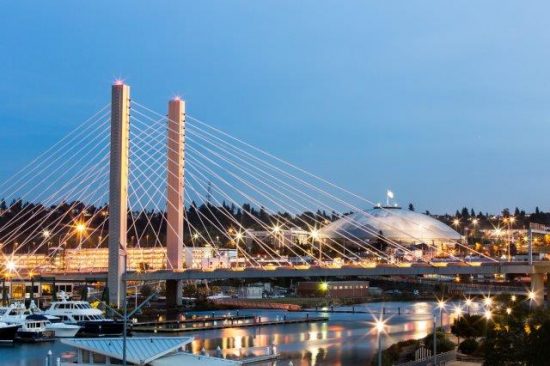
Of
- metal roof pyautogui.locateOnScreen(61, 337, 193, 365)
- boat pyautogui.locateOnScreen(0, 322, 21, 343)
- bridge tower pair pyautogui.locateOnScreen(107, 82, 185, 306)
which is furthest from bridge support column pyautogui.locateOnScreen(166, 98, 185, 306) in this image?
metal roof pyautogui.locateOnScreen(61, 337, 193, 365)

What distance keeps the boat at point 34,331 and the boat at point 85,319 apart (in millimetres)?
1494

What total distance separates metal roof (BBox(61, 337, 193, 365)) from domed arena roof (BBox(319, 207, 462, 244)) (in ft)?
285

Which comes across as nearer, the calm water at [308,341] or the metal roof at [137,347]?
the metal roof at [137,347]

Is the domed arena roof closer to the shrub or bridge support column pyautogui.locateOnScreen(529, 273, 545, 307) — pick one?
bridge support column pyautogui.locateOnScreen(529, 273, 545, 307)

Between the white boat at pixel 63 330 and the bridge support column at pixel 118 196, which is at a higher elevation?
the bridge support column at pixel 118 196

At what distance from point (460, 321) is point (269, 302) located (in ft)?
114

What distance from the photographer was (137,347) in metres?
25.8

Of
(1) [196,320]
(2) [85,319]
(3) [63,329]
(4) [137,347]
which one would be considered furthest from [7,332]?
(4) [137,347]

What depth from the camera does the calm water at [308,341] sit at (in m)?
34.7

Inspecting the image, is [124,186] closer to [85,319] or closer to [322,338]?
[85,319]

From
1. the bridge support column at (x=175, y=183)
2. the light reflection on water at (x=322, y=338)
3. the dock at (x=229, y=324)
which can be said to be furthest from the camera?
the bridge support column at (x=175, y=183)

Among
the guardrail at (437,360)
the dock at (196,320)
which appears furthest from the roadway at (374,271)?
the guardrail at (437,360)

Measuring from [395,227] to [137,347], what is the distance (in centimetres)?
9066

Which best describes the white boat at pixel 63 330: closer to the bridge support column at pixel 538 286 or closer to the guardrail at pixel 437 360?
the guardrail at pixel 437 360
